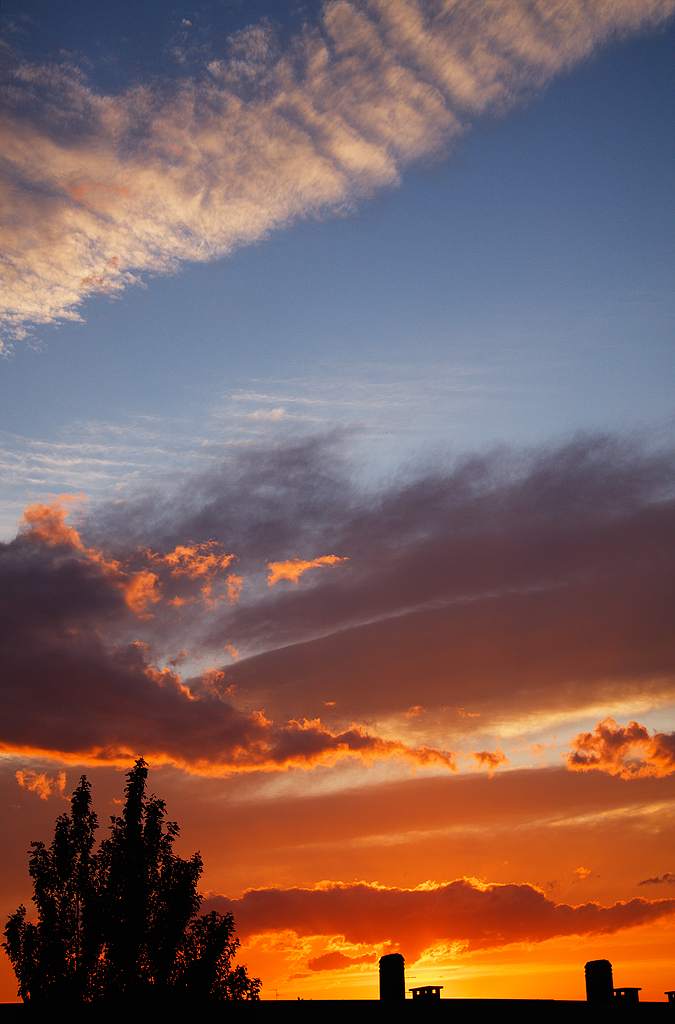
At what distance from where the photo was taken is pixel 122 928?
33875 millimetres

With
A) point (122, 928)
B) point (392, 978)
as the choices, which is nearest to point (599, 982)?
point (392, 978)

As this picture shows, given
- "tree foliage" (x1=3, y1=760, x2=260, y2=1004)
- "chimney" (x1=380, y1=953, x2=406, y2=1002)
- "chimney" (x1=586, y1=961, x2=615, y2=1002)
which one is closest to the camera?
"tree foliage" (x1=3, y1=760, x2=260, y2=1004)

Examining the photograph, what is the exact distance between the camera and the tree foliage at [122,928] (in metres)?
33.0

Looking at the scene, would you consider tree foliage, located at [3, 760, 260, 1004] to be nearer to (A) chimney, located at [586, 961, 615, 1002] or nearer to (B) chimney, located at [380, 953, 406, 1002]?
(B) chimney, located at [380, 953, 406, 1002]

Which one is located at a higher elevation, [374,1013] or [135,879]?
[135,879]

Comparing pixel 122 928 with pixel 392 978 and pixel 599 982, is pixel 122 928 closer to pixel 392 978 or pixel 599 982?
pixel 392 978

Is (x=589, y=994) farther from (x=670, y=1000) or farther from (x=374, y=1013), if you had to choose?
(x=374, y=1013)

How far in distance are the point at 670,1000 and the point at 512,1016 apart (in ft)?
35.7

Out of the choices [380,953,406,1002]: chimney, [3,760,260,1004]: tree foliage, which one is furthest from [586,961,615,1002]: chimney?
[3,760,260,1004]: tree foliage

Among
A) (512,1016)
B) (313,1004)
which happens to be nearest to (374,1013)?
(313,1004)

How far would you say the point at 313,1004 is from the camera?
4175 centimetres

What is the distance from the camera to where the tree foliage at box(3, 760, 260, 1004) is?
108 ft

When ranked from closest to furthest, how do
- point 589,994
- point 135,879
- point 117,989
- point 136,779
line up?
point 117,989, point 135,879, point 136,779, point 589,994

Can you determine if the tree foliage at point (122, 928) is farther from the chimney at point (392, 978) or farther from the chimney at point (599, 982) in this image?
the chimney at point (599, 982)
